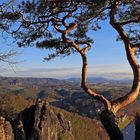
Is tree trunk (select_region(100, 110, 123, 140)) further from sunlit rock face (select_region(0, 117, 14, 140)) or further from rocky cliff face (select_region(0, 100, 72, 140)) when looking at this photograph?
rocky cliff face (select_region(0, 100, 72, 140))

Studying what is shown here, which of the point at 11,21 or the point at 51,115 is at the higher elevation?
the point at 11,21

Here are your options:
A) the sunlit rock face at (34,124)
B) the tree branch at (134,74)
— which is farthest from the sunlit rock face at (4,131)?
the tree branch at (134,74)

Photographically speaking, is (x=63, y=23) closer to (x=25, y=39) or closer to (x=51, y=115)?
(x=25, y=39)

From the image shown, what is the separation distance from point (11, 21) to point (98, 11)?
12.0ft

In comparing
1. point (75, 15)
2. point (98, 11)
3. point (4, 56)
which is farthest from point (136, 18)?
point (4, 56)

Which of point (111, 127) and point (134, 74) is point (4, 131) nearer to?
point (134, 74)

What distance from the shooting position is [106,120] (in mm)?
13039

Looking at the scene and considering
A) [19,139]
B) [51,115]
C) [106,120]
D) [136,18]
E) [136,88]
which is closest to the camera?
[106,120]

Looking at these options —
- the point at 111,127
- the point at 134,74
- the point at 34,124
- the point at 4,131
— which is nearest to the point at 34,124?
the point at 34,124

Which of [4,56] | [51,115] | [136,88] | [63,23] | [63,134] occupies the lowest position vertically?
[63,134]

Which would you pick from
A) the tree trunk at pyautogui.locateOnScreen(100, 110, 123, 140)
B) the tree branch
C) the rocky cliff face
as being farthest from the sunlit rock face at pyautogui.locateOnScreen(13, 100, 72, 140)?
the tree trunk at pyautogui.locateOnScreen(100, 110, 123, 140)

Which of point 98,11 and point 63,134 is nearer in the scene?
point 98,11

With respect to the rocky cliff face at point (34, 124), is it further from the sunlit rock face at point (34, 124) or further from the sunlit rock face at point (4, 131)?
the sunlit rock face at point (4, 131)

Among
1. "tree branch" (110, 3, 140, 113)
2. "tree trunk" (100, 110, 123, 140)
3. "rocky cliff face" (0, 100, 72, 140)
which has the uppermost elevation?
"tree branch" (110, 3, 140, 113)
